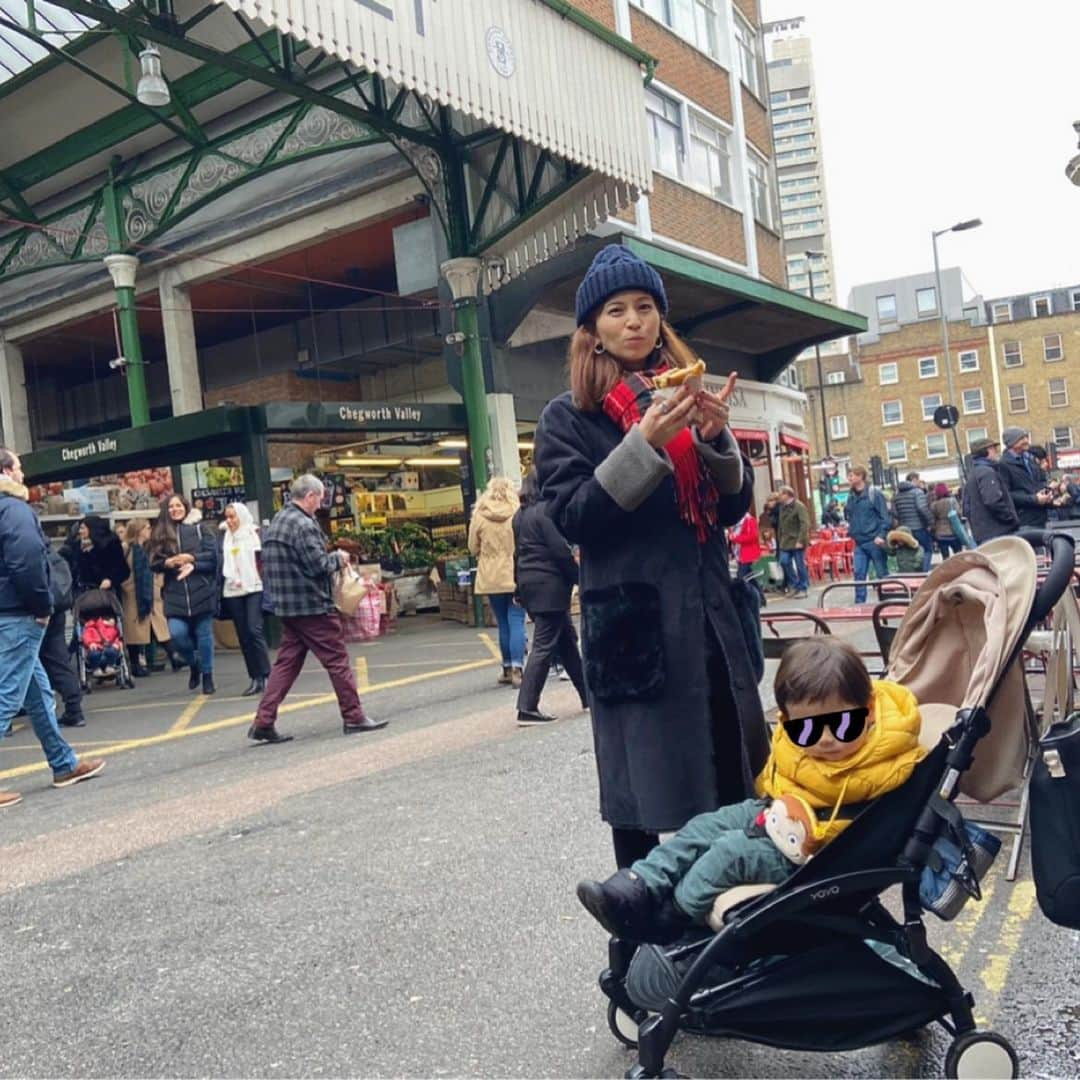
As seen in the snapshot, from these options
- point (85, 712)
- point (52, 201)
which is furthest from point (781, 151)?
point (85, 712)

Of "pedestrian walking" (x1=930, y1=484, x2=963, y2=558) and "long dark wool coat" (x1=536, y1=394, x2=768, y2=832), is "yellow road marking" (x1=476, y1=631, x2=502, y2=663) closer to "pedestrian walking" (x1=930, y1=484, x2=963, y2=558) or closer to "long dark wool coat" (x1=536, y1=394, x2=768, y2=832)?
"pedestrian walking" (x1=930, y1=484, x2=963, y2=558)

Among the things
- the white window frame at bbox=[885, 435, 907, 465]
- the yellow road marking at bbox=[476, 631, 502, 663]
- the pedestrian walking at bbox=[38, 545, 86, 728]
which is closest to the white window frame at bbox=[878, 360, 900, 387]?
the white window frame at bbox=[885, 435, 907, 465]

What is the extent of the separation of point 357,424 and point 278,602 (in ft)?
19.9

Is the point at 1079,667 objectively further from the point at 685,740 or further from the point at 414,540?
the point at 414,540

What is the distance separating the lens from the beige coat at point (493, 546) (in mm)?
8453

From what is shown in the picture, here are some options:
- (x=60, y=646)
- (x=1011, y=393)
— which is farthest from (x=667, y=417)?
(x=1011, y=393)

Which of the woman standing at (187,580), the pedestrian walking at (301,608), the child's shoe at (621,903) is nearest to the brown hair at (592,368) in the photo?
the child's shoe at (621,903)

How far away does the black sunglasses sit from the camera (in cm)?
232

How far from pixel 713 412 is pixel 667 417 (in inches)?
6.7

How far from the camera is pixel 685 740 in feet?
7.86

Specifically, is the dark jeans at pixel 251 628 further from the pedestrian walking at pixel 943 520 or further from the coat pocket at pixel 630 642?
the pedestrian walking at pixel 943 520

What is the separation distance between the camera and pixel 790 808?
7.41 ft

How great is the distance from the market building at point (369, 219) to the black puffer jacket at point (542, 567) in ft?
14.2

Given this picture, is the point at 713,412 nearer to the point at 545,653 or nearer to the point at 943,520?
the point at 545,653
